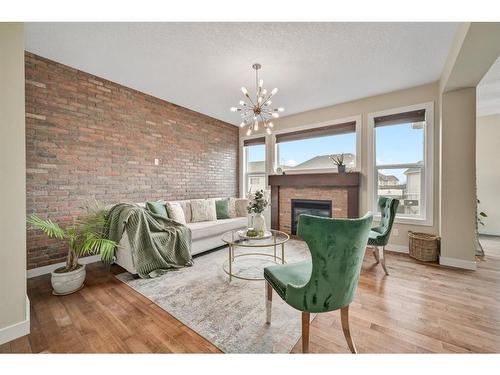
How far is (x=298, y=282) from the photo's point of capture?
1.41m

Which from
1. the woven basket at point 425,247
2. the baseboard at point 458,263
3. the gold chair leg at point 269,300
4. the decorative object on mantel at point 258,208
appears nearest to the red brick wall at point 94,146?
the decorative object on mantel at point 258,208

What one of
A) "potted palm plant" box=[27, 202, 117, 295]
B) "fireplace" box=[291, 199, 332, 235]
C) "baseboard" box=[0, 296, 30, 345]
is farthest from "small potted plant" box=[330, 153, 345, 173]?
"baseboard" box=[0, 296, 30, 345]

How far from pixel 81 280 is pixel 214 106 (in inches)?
135

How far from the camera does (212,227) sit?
11.2ft

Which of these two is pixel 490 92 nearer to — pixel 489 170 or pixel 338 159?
pixel 489 170

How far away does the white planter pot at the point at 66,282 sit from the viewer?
203 centimetres

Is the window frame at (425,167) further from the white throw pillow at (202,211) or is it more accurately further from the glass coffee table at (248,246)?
the white throw pillow at (202,211)

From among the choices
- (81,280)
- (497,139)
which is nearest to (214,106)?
(81,280)

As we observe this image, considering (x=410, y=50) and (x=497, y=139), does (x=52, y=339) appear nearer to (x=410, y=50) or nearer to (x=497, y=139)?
(x=410, y=50)

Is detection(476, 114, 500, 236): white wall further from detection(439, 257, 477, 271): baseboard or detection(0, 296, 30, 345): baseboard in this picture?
detection(0, 296, 30, 345): baseboard

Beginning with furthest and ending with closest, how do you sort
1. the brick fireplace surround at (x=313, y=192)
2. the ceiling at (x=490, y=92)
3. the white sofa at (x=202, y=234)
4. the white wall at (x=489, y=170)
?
the white wall at (x=489, y=170) < the brick fireplace surround at (x=313, y=192) < the ceiling at (x=490, y=92) < the white sofa at (x=202, y=234)

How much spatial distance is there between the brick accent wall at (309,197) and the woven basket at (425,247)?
109 centimetres

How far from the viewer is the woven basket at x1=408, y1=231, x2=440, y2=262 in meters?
2.89

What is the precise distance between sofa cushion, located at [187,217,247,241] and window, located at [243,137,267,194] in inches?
52.0
